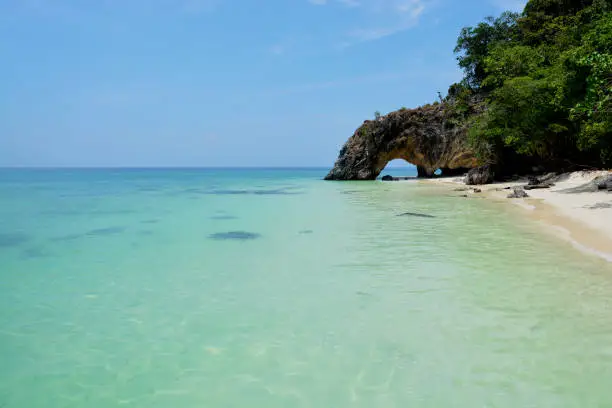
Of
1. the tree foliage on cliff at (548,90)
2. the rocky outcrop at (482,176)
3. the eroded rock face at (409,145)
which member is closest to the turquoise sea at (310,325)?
the tree foliage on cliff at (548,90)

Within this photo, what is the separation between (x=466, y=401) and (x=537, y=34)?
31006 mm

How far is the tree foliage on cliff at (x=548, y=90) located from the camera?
51.0 feet

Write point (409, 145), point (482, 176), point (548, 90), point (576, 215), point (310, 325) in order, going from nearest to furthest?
point (310, 325) < point (576, 215) < point (548, 90) < point (482, 176) < point (409, 145)

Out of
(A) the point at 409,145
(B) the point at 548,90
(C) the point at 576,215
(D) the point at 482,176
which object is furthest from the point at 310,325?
(A) the point at 409,145

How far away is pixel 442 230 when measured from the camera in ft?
32.4

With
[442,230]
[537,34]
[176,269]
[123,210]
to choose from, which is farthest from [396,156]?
[176,269]

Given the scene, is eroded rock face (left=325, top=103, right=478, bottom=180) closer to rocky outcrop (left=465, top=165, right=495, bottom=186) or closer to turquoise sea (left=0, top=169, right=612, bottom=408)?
rocky outcrop (left=465, top=165, right=495, bottom=186)

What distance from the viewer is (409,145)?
3803 centimetres

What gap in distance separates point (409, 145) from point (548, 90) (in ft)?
59.6

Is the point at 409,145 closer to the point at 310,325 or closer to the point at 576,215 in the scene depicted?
the point at 576,215

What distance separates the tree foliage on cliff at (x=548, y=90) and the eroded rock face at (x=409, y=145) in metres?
7.75

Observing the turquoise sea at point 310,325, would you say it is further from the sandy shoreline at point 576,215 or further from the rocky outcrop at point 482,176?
the rocky outcrop at point 482,176

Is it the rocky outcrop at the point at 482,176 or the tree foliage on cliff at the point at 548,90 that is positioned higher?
the tree foliage on cliff at the point at 548,90

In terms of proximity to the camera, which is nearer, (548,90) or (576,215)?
(576,215)
